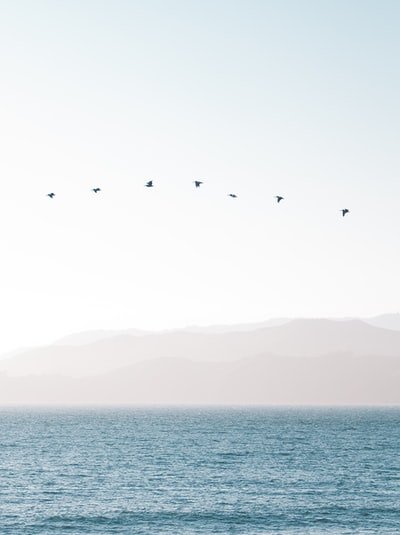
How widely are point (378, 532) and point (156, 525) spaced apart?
20.2m

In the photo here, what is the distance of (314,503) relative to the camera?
85.2 meters

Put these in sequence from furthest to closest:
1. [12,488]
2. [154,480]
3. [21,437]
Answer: [21,437], [154,480], [12,488]

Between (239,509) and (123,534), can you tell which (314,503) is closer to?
(239,509)

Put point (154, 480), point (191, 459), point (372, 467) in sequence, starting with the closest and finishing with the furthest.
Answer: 1. point (154, 480)
2. point (372, 467)
3. point (191, 459)

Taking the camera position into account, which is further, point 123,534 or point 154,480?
point 154,480

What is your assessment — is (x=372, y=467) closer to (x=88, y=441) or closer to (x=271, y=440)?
(x=271, y=440)

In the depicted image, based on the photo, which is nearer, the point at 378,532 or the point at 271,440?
the point at 378,532

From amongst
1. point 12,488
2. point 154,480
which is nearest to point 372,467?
point 154,480

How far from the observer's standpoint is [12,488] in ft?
314

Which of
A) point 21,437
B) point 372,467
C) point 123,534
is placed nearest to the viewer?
point 123,534

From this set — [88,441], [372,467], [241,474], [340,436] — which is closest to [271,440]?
[340,436]

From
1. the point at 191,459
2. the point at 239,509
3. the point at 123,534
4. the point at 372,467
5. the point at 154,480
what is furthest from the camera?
the point at 191,459

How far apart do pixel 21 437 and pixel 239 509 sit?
118 metres

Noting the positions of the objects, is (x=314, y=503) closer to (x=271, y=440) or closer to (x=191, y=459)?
(x=191, y=459)
